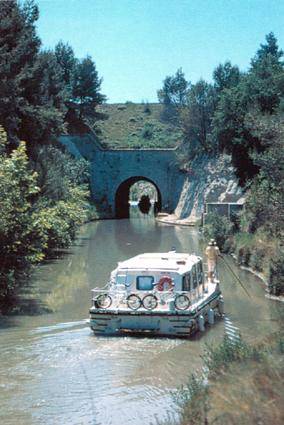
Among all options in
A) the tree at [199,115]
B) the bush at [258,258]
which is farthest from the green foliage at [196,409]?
the tree at [199,115]

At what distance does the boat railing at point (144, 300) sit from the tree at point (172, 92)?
72.5 m

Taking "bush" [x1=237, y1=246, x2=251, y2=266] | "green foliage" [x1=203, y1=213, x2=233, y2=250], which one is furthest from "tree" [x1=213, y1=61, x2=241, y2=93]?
"bush" [x1=237, y1=246, x2=251, y2=266]

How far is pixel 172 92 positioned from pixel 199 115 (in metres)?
30.8

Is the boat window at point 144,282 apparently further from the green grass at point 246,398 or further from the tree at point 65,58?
the tree at point 65,58

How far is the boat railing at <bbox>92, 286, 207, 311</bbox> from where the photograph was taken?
689 inches

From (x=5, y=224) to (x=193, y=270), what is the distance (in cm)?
539

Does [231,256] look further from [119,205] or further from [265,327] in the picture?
[119,205]

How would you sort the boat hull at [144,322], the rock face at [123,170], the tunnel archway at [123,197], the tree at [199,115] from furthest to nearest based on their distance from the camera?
the tunnel archway at [123,197] → the rock face at [123,170] → the tree at [199,115] → the boat hull at [144,322]

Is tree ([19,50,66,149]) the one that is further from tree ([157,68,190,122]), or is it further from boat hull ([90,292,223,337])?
tree ([157,68,190,122])

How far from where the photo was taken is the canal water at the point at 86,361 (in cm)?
1179

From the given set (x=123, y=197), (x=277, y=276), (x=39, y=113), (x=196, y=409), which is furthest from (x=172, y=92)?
(x=196, y=409)

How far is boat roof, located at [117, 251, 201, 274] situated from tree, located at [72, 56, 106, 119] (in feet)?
165

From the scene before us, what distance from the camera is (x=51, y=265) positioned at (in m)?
31.4

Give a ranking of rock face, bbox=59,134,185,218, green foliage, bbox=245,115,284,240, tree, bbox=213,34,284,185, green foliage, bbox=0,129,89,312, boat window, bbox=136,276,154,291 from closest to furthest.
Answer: boat window, bbox=136,276,154,291 → green foliage, bbox=245,115,284,240 → green foliage, bbox=0,129,89,312 → tree, bbox=213,34,284,185 → rock face, bbox=59,134,185,218
